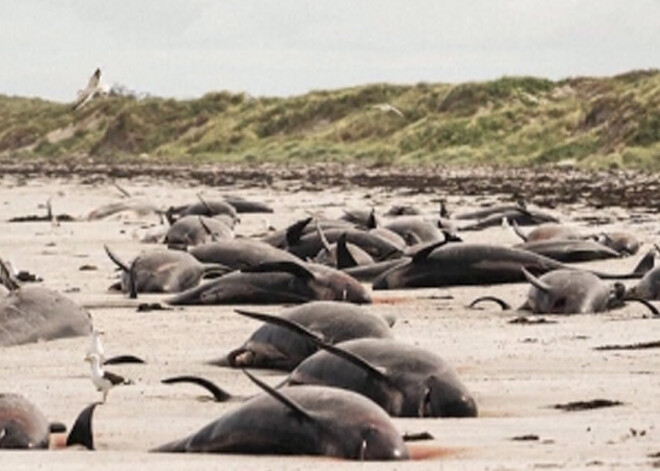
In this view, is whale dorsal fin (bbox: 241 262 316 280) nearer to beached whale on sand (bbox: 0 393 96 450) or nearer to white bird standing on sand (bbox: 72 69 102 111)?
white bird standing on sand (bbox: 72 69 102 111)

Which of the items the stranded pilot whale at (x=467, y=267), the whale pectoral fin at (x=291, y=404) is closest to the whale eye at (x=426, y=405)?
the whale pectoral fin at (x=291, y=404)

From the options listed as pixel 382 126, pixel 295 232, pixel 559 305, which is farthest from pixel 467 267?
pixel 382 126

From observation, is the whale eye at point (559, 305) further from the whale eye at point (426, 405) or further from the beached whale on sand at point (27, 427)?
the beached whale on sand at point (27, 427)

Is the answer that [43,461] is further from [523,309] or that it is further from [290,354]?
[523,309]

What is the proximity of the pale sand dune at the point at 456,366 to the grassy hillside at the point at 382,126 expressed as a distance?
30.9 meters

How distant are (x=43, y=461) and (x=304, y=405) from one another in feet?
2.71

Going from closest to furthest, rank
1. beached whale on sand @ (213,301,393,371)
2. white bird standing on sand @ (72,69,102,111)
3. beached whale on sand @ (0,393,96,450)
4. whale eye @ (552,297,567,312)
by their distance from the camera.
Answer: beached whale on sand @ (0,393,96,450), beached whale on sand @ (213,301,393,371), whale eye @ (552,297,567,312), white bird standing on sand @ (72,69,102,111)

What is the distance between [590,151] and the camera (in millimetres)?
45469

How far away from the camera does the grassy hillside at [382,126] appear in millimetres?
46969

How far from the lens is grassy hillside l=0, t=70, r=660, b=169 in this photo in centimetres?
4697

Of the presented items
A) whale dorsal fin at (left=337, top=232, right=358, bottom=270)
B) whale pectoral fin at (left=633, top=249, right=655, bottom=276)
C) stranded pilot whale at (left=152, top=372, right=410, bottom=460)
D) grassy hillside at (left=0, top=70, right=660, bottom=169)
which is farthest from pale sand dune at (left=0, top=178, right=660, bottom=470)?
grassy hillside at (left=0, top=70, right=660, bottom=169)

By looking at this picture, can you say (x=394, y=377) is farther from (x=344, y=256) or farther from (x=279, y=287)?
(x=344, y=256)

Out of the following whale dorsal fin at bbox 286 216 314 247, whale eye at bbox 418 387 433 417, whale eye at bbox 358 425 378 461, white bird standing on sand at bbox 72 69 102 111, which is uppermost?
white bird standing on sand at bbox 72 69 102 111

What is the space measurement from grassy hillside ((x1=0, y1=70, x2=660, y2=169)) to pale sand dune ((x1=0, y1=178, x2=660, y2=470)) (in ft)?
101
